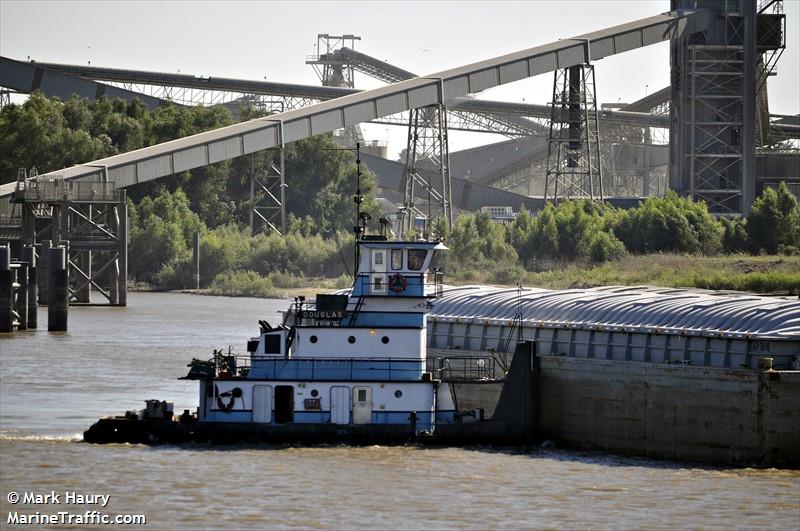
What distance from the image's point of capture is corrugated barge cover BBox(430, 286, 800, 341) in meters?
48.2

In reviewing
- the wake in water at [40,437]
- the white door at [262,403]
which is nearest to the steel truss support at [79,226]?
the wake in water at [40,437]

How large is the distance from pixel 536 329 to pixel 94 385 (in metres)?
→ 17.6

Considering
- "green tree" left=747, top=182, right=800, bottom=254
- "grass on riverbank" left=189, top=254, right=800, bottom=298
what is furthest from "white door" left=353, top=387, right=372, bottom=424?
"green tree" left=747, top=182, right=800, bottom=254

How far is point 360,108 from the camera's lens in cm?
11075

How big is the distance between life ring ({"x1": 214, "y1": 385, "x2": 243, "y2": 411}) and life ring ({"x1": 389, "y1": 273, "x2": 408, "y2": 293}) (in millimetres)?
5555

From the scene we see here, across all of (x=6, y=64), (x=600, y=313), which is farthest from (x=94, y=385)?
(x=6, y=64)

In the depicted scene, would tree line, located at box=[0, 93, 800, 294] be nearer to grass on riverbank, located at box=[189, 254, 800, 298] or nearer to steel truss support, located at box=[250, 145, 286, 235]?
grass on riverbank, located at box=[189, 254, 800, 298]

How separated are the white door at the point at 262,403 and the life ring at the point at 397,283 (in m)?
4.78

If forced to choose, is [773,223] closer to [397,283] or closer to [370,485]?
[397,283]

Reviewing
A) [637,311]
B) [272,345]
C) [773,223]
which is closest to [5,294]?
[272,345]

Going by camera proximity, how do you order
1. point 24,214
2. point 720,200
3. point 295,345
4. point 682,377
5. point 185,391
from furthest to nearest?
1. point 720,200
2. point 24,214
3. point 185,391
4. point 295,345
5. point 682,377

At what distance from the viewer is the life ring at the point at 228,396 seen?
49.1 meters

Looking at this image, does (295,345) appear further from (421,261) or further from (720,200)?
(720,200)

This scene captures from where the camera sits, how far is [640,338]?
166 ft
